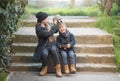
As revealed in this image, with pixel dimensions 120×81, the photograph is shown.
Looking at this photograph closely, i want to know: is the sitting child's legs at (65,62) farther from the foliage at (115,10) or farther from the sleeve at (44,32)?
the foliage at (115,10)

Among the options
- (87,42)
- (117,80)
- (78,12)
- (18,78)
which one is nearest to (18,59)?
(18,78)

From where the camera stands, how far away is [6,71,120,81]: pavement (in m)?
7.00

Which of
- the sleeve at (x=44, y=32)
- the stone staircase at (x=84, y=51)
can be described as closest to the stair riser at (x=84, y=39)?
the stone staircase at (x=84, y=51)

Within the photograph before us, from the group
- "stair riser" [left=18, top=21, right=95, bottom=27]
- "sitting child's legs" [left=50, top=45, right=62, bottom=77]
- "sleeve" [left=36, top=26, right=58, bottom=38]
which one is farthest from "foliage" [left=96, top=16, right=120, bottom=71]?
"sleeve" [left=36, top=26, right=58, bottom=38]

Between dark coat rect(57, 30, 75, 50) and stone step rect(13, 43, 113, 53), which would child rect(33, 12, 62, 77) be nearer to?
dark coat rect(57, 30, 75, 50)

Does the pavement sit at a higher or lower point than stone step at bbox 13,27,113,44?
lower

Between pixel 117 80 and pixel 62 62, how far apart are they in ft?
4.42

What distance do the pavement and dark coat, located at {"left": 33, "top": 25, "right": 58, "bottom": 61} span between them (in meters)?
0.43

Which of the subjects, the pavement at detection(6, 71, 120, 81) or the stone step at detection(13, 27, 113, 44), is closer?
the pavement at detection(6, 71, 120, 81)

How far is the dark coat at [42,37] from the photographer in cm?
730

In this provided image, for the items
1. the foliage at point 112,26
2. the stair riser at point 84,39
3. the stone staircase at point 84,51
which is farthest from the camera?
the foliage at point 112,26

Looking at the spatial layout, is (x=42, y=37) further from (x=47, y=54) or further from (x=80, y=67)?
(x=80, y=67)

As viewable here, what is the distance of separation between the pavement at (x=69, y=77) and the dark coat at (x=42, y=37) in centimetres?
43

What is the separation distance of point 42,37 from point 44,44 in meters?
0.17
